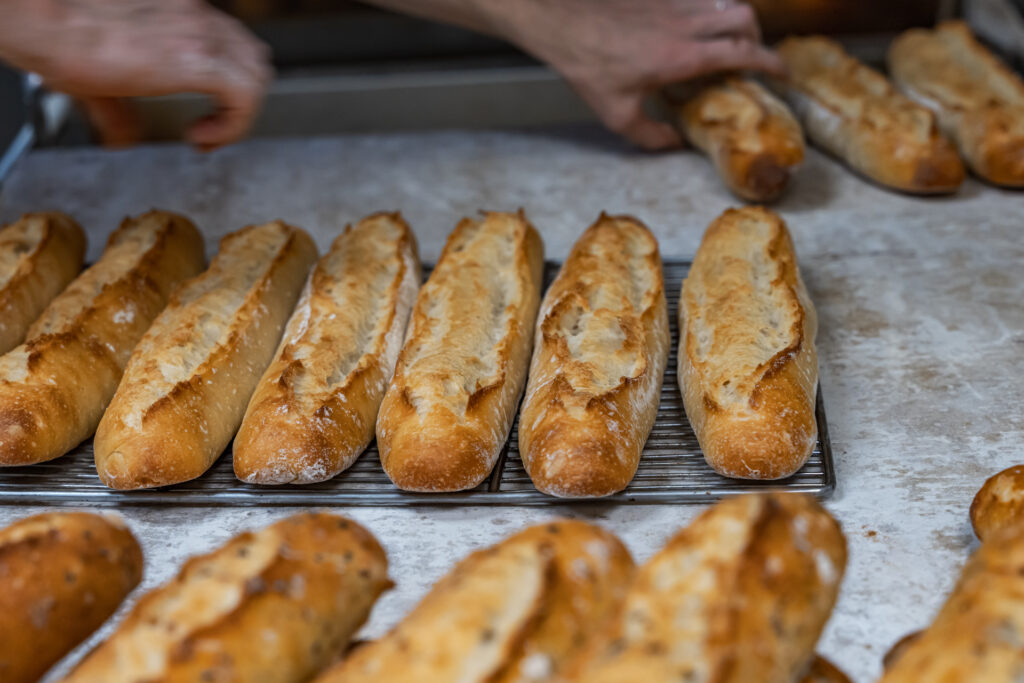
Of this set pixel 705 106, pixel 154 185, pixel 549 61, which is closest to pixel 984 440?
pixel 705 106

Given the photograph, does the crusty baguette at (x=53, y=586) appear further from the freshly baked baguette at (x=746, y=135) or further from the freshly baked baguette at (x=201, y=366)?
the freshly baked baguette at (x=746, y=135)

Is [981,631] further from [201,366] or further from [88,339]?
[88,339]

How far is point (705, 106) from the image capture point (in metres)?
3.58

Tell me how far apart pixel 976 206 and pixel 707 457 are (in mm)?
1662

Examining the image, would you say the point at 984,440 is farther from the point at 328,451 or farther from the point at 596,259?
the point at 328,451

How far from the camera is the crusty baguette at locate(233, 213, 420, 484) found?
2.16m

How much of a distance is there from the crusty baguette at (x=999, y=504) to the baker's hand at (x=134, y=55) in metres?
1.80

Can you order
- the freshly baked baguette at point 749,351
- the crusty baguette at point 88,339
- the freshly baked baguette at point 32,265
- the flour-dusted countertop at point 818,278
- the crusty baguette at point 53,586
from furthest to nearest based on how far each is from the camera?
1. the freshly baked baguette at point 32,265
2. the crusty baguette at point 88,339
3. the freshly baked baguette at point 749,351
4. the flour-dusted countertop at point 818,278
5. the crusty baguette at point 53,586

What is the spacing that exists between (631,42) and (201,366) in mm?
1943

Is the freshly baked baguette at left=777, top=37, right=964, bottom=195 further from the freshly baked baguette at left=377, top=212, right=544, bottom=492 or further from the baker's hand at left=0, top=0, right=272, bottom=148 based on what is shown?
the baker's hand at left=0, top=0, right=272, bottom=148

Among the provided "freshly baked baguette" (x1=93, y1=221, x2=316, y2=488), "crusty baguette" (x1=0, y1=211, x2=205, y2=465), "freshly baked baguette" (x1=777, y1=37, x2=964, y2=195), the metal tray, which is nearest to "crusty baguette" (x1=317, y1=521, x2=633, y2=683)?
the metal tray

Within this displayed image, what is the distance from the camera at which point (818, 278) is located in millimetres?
2953

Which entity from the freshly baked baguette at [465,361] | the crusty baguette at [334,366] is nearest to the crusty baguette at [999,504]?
the freshly baked baguette at [465,361]

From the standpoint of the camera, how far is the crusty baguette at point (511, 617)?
1264mm
